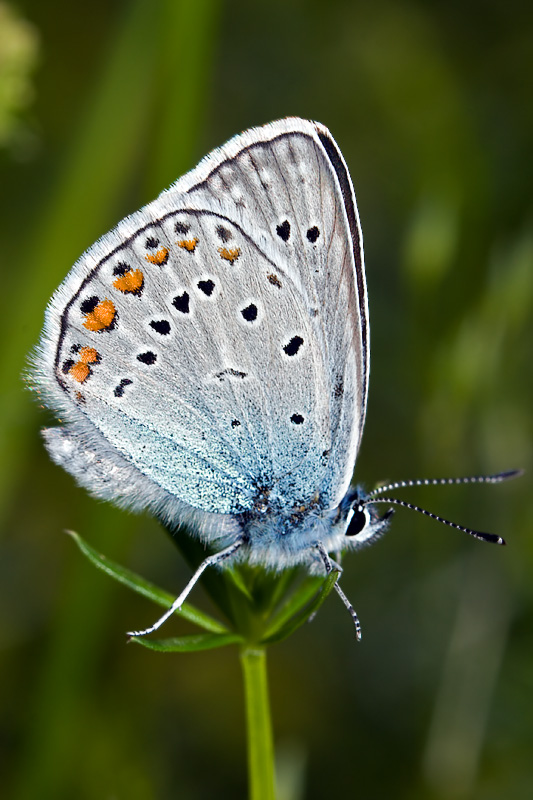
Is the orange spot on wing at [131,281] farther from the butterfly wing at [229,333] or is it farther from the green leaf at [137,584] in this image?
the green leaf at [137,584]

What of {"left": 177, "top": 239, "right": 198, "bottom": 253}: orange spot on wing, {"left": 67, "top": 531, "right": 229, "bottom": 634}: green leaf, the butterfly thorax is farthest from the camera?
{"left": 177, "top": 239, "right": 198, "bottom": 253}: orange spot on wing

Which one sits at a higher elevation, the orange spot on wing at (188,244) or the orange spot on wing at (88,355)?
the orange spot on wing at (188,244)

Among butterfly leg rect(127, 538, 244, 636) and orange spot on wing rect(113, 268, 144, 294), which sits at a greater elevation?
orange spot on wing rect(113, 268, 144, 294)

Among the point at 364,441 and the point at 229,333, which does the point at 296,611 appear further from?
the point at 364,441

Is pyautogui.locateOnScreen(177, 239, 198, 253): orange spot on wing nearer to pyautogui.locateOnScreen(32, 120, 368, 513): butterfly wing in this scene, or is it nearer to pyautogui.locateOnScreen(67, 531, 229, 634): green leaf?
pyautogui.locateOnScreen(32, 120, 368, 513): butterfly wing

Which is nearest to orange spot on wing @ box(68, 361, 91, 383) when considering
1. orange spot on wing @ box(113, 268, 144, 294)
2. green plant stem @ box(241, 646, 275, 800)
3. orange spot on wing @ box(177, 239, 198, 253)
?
orange spot on wing @ box(113, 268, 144, 294)

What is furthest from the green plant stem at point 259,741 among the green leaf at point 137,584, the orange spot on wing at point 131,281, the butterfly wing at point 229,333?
the orange spot on wing at point 131,281
